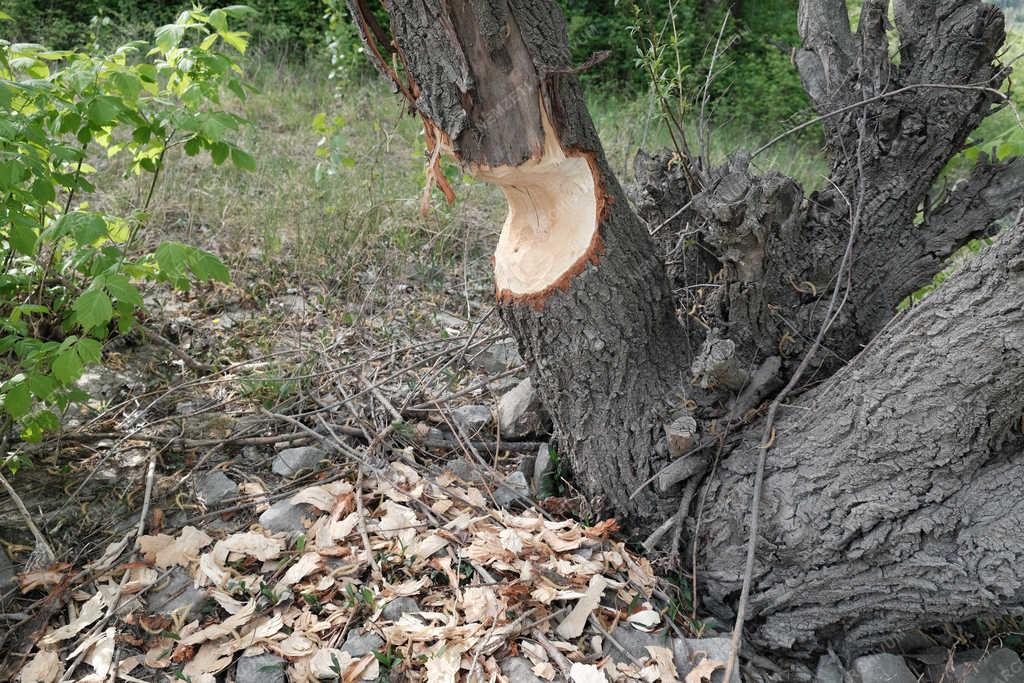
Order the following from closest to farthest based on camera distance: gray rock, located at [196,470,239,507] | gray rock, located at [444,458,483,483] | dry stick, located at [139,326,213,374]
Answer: gray rock, located at [196,470,239,507] → gray rock, located at [444,458,483,483] → dry stick, located at [139,326,213,374]

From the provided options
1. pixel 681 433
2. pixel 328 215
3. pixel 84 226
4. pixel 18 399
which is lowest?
pixel 681 433

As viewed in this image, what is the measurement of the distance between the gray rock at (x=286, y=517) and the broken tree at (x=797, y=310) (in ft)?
2.89

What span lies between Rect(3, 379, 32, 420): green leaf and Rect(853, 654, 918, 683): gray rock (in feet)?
7.98

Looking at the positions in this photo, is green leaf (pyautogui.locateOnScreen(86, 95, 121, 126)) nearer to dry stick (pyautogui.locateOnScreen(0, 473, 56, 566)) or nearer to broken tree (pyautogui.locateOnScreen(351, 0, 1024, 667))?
broken tree (pyautogui.locateOnScreen(351, 0, 1024, 667))

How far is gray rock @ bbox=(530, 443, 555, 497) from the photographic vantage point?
2.58m

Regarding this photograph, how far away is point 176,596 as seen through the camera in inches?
84.1

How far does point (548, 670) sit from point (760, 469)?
0.82 meters

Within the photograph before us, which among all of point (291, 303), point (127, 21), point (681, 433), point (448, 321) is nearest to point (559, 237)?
point (681, 433)

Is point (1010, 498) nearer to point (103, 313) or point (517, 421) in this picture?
point (517, 421)

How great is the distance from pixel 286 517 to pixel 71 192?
131 centimetres

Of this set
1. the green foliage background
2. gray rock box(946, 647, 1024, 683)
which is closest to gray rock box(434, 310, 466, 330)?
gray rock box(946, 647, 1024, 683)

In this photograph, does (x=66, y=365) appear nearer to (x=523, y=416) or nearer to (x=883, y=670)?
(x=523, y=416)

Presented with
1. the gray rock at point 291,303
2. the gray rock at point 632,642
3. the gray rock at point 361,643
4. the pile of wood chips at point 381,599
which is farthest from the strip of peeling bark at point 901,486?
the gray rock at point 291,303

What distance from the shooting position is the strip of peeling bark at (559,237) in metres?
1.90
